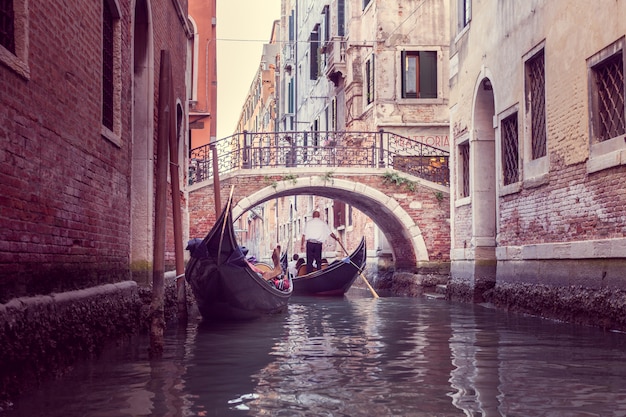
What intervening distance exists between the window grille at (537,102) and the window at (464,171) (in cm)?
315

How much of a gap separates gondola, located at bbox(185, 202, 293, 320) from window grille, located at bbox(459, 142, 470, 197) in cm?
433

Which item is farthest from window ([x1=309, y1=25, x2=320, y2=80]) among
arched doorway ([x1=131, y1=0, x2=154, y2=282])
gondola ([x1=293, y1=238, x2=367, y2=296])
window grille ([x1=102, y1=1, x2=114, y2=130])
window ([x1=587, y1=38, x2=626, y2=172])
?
Answer: window grille ([x1=102, y1=1, x2=114, y2=130])

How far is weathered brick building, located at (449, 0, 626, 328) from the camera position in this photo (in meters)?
7.61

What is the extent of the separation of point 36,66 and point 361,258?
1143 cm

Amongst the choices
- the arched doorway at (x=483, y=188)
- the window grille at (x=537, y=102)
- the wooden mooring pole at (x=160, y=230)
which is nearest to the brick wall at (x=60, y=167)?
the wooden mooring pole at (x=160, y=230)

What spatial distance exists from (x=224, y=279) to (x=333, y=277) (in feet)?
22.1

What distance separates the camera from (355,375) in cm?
488

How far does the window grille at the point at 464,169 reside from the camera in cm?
1300

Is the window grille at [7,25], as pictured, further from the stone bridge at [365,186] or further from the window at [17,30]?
the stone bridge at [365,186]

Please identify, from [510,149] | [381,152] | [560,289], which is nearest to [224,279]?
[560,289]

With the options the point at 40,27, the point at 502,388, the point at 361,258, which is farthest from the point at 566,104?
the point at 361,258

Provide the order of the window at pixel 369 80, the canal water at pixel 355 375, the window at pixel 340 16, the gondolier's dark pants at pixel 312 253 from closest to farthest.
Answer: the canal water at pixel 355 375, the gondolier's dark pants at pixel 312 253, the window at pixel 369 80, the window at pixel 340 16

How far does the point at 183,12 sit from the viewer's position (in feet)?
37.2

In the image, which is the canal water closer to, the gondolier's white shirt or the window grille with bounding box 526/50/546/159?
the window grille with bounding box 526/50/546/159
